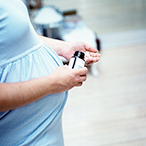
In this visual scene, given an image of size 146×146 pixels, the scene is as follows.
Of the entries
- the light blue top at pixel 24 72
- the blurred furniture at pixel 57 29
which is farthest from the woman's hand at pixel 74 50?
the blurred furniture at pixel 57 29

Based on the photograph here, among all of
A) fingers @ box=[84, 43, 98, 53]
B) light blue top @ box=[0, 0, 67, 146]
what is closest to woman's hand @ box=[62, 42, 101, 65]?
fingers @ box=[84, 43, 98, 53]

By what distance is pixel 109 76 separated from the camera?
2.49 metres

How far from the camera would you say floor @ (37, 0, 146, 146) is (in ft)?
5.37

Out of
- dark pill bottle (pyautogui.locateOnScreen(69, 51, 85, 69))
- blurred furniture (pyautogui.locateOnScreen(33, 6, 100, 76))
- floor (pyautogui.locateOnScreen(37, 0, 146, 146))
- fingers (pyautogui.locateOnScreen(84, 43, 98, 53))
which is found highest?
dark pill bottle (pyautogui.locateOnScreen(69, 51, 85, 69))

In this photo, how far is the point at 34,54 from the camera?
0.65 metres

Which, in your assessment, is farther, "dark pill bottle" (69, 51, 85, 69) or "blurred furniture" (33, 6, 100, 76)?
"blurred furniture" (33, 6, 100, 76)

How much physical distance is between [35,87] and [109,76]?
2.01 metres

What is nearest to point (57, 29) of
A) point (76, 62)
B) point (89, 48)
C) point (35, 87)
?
point (89, 48)

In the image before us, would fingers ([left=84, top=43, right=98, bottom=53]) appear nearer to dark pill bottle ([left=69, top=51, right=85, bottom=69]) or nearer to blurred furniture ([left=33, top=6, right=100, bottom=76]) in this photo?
dark pill bottle ([left=69, top=51, right=85, bottom=69])

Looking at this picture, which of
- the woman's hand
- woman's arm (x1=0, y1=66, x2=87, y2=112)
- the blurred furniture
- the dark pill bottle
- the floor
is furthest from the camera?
the blurred furniture

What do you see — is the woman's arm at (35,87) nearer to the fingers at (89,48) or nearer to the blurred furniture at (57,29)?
the fingers at (89,48)

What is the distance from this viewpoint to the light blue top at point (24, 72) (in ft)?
1.86

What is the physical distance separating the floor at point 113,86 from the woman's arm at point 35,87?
1.09 metres

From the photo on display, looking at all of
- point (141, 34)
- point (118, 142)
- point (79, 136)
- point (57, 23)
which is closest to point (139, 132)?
point (118, 142)
